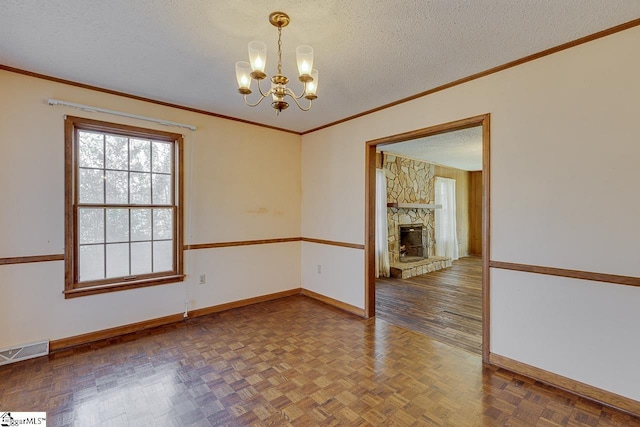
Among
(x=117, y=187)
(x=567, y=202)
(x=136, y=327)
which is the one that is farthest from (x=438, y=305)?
(x=117, y=187)

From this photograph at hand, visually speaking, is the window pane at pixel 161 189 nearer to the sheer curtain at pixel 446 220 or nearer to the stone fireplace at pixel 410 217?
the stone fireplace at pixel 410 217

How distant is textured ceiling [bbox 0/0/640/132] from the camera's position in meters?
1.77

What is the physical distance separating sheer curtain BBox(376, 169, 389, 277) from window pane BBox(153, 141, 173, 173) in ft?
12.0

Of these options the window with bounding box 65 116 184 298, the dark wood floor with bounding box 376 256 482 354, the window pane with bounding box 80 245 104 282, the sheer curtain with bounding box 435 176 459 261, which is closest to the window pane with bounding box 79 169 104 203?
the window with bounding box 65 116 184 298

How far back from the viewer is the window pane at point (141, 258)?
10.6 feet

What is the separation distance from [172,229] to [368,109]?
9.07ft

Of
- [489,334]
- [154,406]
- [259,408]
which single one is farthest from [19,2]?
[489,334]

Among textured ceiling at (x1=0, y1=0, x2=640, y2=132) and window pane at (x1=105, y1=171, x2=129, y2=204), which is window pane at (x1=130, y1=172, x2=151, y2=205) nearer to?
window pane at (x1=105, y1=171, x2=129, y2=204)

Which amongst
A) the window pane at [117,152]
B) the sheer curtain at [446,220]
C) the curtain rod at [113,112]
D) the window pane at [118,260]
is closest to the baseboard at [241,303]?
the window pane at [118,260]

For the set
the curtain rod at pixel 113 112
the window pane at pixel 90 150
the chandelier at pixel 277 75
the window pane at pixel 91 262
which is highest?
the curtain rod at pixel 113 112

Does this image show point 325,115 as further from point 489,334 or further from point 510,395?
point 510,395

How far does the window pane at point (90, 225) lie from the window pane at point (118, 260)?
15 centimetres

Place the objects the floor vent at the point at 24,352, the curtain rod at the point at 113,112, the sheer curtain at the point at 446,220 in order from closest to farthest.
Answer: the floor vent at the point at 24,352, the curtain rod at the point at 113,112, the sheer curtain at the point at 446,220

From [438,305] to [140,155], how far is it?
422 centimetres
